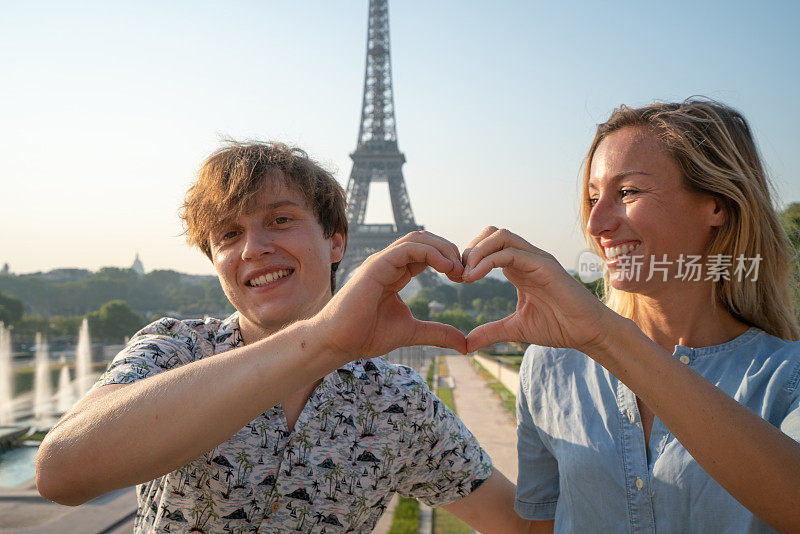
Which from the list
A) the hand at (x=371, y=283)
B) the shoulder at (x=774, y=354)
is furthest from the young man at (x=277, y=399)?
the shoulder at (x=774, y=354)

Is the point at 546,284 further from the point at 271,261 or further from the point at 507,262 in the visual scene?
the point at 271,261

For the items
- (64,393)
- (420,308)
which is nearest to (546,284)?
(64,393)

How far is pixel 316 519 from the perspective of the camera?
7.26 feet

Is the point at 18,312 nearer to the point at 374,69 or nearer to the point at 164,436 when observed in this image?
the point at 374,69

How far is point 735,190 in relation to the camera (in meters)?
2.28

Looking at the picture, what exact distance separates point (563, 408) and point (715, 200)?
99 cm

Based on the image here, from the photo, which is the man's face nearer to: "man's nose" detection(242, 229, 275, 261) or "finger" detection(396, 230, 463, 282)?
"man's nose" detection(242, 229, 275, 261)

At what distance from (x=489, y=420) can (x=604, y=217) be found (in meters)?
14.0

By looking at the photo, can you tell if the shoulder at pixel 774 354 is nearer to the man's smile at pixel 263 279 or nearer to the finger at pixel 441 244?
the finger at pixel 441 244

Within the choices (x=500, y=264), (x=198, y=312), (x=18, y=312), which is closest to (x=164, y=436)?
(x=500, y=264)

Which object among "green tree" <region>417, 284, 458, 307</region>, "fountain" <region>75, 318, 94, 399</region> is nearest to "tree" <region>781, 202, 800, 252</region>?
"fountain" <region>75, 318, 94, 399</region>

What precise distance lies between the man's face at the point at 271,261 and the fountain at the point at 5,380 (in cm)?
1816

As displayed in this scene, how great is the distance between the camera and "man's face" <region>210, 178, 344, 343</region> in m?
2.38

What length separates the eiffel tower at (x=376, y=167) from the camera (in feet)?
149
